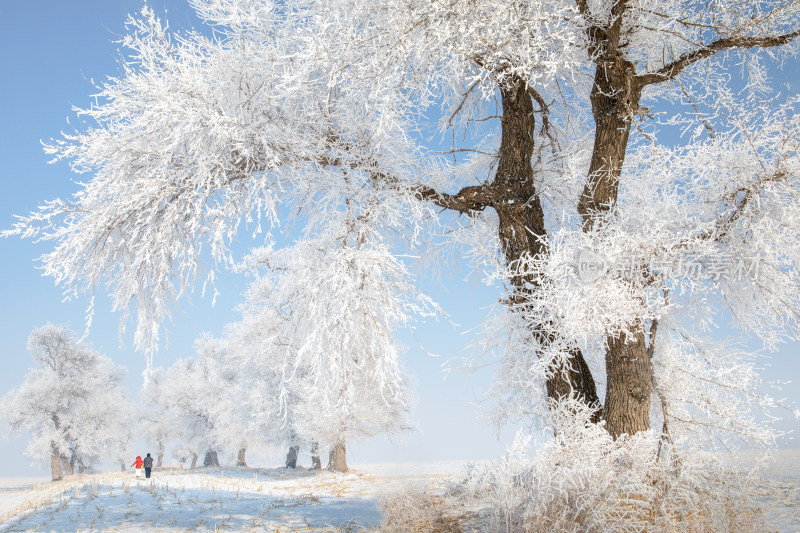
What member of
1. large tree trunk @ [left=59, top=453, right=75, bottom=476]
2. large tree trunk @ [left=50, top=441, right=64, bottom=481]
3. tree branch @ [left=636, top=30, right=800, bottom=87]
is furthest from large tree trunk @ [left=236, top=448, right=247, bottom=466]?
tree branch @ [left=636, top=30, right=800, bottom=87]

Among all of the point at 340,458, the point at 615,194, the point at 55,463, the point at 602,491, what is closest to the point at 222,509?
the point at 602,491

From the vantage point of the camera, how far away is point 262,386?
24.6m

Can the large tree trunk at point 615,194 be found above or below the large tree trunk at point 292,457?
above

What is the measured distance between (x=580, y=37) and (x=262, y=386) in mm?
21688

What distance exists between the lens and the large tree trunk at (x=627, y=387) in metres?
5.81

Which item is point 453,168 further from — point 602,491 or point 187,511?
point 187,511

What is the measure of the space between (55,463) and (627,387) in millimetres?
30105

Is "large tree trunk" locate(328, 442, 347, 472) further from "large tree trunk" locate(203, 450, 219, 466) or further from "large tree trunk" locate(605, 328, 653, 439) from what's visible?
"large tree trunk" locate(605, 328, 653, 439)

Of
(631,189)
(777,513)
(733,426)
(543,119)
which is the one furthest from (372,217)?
(777,513)

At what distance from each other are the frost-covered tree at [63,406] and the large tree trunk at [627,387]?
29.3m

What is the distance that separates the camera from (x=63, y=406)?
91.0 feet

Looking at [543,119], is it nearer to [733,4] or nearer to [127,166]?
[733,4]

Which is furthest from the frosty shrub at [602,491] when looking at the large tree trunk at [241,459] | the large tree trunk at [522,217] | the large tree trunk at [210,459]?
the large tree trunk at [210,459]

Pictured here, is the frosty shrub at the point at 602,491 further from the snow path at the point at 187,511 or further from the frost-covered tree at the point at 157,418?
the frost-covered tree at the point at 157,418
